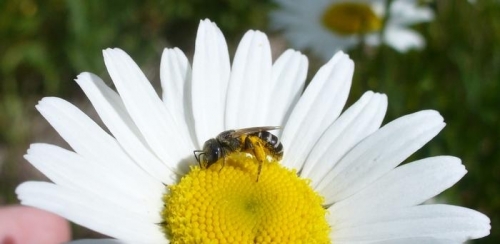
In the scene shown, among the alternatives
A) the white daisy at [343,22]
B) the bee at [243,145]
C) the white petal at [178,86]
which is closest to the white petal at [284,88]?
the bee at [243,145]

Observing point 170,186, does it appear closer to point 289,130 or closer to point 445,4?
point 289,130

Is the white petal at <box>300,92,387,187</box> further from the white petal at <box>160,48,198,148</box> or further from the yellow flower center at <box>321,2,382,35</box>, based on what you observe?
the yellow flower center at <box>321,2,382,35</box>

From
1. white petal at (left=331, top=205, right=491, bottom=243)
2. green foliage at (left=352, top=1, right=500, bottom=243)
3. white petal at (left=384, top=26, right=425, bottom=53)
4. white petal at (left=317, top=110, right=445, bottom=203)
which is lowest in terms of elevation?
white petal at (left=331, top=205, right=491, bottom=243)

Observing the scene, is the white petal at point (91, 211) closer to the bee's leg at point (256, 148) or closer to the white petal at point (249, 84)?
the bee's leg at point (256, 148)

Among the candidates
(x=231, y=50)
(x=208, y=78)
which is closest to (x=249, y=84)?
(x=208, y=78)

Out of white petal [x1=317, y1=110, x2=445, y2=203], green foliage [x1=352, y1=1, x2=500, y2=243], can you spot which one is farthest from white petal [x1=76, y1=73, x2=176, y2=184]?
green foliage [x1=352, y1=1, x2=500, y2=243]

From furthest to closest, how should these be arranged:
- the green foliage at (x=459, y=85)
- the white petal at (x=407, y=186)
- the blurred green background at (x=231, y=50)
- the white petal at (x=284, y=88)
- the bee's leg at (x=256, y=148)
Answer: the blurred green background at (x=231, y=50)
the green foliage at (x=459, y=85)
the white petal at (x=284, y=88)
the bee's leg at (x=256, y=148)
the white petal at (x=407, y=186)

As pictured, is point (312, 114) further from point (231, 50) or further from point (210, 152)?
point (231, 50)

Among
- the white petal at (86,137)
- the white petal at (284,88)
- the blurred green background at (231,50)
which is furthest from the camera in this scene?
the blurred green background at (231,50)
